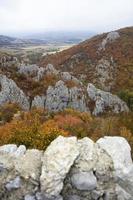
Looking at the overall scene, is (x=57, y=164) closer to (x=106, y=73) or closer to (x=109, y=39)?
(x=106, y=73)

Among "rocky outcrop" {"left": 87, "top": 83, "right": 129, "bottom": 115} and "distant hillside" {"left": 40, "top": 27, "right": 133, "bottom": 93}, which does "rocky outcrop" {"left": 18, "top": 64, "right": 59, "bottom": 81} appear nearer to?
"rocky outcrop" {"left": 87, "top": 83, "right": 129, "bottom": 115}

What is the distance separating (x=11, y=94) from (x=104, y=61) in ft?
178

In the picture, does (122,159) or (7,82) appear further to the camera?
(7,82)

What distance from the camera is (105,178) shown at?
68.9 ft

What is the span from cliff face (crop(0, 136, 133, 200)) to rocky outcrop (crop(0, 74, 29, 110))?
3355 centimetres

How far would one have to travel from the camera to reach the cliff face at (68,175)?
20609 millimetres

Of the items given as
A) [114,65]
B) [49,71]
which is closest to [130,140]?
[49,71]

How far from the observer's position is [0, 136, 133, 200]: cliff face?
67.6 ft

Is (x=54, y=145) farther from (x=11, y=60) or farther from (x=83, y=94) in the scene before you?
(x=11, y=60)

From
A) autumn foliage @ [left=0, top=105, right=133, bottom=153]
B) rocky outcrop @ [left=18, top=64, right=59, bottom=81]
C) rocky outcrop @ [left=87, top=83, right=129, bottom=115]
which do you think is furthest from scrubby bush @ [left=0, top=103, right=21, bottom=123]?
rocky outcrop @ [left=87, top=83, right=129, bottom=115]

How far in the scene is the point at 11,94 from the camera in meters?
→ 56.4

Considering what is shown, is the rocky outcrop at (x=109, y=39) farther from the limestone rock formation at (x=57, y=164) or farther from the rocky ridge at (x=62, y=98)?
the limestone rock formation at (x=57, y=164)

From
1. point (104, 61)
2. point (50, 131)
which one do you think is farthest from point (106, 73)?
point (50, 131)

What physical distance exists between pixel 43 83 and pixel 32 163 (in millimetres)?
40071
